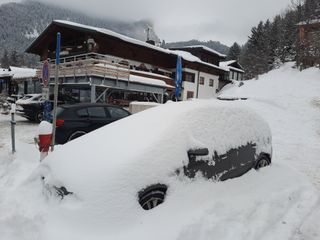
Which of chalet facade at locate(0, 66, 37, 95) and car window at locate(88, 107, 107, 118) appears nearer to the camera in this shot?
car window at locate(88, 107, 107, 118)

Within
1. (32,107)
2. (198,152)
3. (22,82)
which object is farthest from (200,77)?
(198,152)

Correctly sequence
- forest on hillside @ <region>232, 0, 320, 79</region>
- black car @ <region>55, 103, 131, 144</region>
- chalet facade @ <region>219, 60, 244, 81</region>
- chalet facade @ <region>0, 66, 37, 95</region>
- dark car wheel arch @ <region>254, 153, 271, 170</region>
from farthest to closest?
1. chalet facade @ <region>219, 60, 244, 81</region>
2. forest on hillside @ <region>232, 0, 320, 79</region>
3. chalet facade @ <region>0, 66, 37, 95</region>
4. black car @ <region>55, 103, 131, 144</region>
5. dark car wheel arch @ <region>254, 153, 271, 170</region>

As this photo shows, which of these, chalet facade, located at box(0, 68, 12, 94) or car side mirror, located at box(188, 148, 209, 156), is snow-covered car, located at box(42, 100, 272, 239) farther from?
chalet facade, located at box(0, 68, 12, 94)

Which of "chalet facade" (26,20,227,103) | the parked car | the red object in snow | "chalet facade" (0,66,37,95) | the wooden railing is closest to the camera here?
the red object in snow

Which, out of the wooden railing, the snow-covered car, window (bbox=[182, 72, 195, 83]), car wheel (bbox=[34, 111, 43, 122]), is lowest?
car wheel (bbox=[34, 111, 43, 122])

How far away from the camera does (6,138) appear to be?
11.9 m

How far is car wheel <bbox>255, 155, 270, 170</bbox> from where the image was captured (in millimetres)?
6273

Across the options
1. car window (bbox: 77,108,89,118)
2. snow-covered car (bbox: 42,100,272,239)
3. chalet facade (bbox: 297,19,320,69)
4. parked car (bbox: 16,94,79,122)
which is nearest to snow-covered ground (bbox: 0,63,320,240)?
snow-covered car (bbox: 42,100,272,239)

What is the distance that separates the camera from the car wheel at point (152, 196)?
3955 millimetres

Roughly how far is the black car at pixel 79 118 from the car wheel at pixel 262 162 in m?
5.49

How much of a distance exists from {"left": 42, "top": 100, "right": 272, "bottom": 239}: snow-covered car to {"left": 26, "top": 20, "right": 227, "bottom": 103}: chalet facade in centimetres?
1415

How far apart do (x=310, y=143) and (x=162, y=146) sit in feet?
29.9

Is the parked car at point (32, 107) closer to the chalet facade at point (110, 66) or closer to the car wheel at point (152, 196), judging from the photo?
the chalet facade at point (110, 66)

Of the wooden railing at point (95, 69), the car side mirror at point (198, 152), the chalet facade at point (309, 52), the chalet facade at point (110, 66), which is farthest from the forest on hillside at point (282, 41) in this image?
the car side mirror at point (198, 152)
